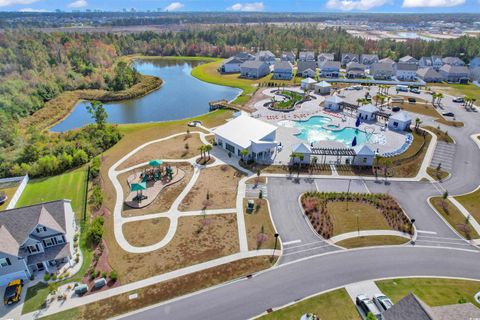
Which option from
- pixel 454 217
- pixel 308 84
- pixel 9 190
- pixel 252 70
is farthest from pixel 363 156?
pixel 252 70

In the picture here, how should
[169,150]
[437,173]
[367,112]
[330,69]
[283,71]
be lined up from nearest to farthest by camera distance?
[437,173] < [169,150] < [367,112] < [283,71] < [330,69]

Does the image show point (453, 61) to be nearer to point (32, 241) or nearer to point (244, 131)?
point (244, 131)

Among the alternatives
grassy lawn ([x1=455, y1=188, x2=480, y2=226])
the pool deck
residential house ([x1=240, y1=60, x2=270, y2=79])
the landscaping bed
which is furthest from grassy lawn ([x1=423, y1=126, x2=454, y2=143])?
residential house ([x1=240, y1=60, x2=270, y2=79])

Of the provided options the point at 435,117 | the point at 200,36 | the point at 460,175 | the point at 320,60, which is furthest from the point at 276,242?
the point at 200,36

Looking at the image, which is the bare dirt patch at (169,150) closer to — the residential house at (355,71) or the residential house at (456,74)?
the residential house at (355,71)

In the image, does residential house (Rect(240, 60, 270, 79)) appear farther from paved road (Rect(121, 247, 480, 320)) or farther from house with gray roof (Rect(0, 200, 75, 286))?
house with gray roof (Rect(0, 200, 75, 286))

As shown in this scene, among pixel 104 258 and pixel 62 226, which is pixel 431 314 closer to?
pixel 104 258
